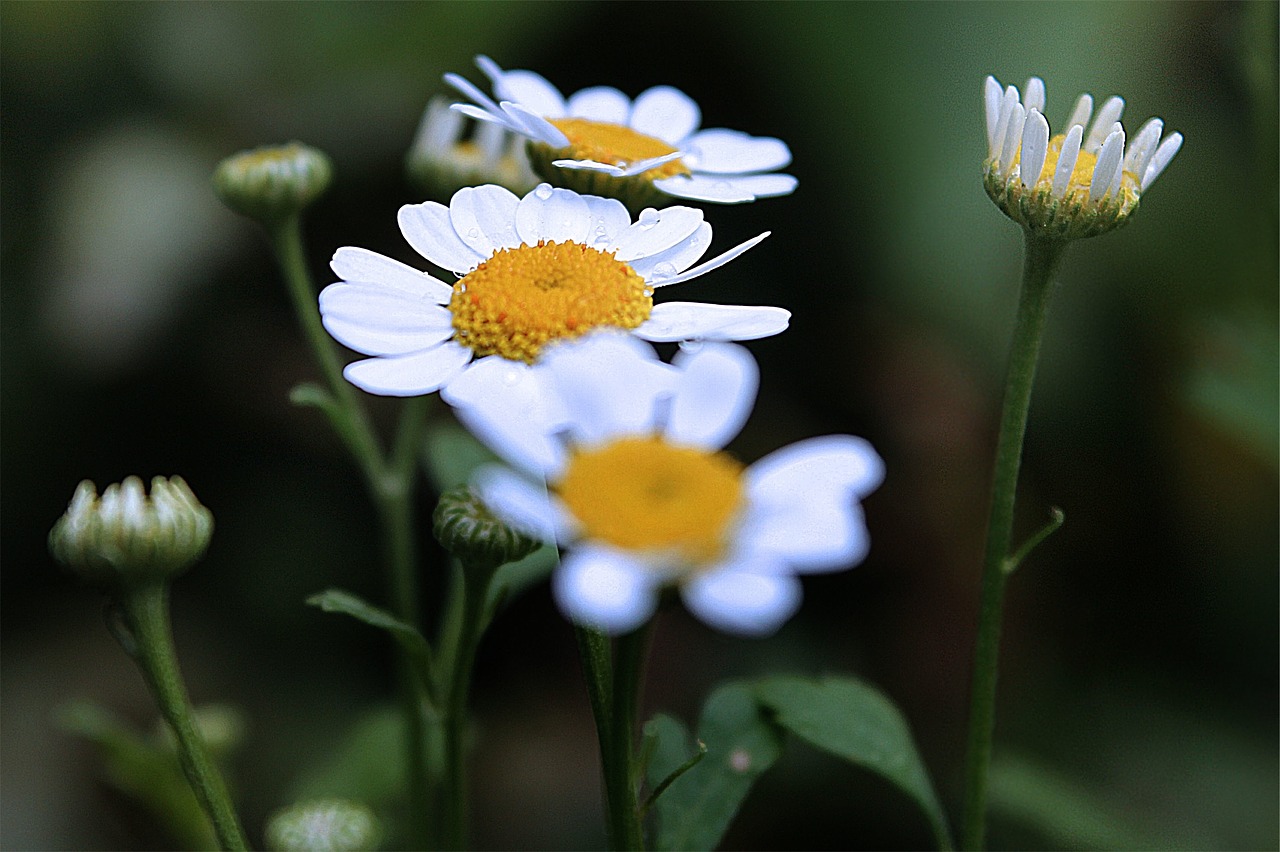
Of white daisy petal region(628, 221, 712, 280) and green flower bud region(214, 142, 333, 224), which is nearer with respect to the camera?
white daisy petal region(628, 221, 712, 280)

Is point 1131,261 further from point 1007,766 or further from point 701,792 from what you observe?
point 701,792

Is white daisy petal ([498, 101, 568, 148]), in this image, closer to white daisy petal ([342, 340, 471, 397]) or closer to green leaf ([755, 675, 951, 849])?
white daisy petal ([342, 340, 471, 397])

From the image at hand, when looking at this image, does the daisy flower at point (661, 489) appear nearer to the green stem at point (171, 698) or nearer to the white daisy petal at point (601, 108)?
the green stem at point (171, 698)

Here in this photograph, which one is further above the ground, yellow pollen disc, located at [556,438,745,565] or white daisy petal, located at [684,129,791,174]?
white daisy petal, located at [684,129,791,174]

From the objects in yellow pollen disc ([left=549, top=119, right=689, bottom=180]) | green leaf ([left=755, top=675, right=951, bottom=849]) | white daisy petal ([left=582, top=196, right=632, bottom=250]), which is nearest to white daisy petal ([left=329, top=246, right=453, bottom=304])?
white daisy petal ([left=582, top=196, right=632, bottom=250])

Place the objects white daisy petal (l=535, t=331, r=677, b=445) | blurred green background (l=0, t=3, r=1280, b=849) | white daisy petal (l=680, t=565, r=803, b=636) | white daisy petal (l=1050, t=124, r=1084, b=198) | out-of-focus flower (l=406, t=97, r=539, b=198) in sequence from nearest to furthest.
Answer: white daisy petal (l=680, t=565, r=803, b=636)
white daisy petal (l=535, t=331, r=677, b=445)
white daisy petal (l=1050, t=124, r=1084, b=198)
out-of-focus flower (l=406, t=97, r=539, b=198)
blurred green background (l=0, t=3, r=1280, b=849)

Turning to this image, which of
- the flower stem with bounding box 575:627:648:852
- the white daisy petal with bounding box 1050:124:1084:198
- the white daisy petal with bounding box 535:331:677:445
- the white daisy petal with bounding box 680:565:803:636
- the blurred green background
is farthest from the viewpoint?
the blurred green background

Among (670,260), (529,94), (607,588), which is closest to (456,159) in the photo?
(529,94)

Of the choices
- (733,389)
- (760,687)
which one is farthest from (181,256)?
(733,389)
